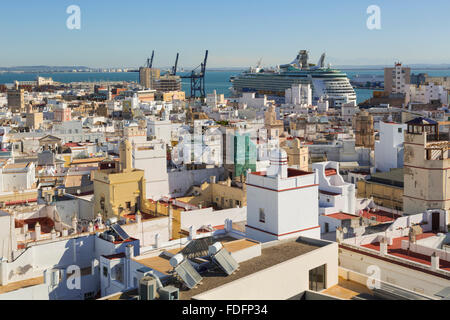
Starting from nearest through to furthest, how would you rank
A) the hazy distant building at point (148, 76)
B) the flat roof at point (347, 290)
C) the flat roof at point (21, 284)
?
the flat roof at point (347, 290), the flat roof at point (21, 284), the hazy distant building at point (148, 76)

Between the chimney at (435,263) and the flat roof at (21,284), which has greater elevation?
the chimney at (435,263)

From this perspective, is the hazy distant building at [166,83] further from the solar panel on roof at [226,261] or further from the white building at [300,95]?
the solar panel on roof at [226,261]

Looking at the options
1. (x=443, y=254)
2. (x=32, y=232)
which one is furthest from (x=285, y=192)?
(x=32, y=232)

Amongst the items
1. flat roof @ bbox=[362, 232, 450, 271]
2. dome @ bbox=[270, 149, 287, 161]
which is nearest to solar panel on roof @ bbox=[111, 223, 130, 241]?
dome @ bbox=[270, 149, 287, 161]

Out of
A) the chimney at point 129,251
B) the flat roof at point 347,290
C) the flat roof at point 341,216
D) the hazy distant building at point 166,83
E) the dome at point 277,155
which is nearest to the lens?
the flat roof at point 347,290

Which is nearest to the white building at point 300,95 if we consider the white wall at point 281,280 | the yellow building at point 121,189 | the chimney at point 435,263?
the yellow building at point 121,189

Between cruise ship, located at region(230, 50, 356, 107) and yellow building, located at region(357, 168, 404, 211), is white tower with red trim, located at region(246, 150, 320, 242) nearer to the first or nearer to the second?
yellow building, located at region(357, 168, 404, 211)

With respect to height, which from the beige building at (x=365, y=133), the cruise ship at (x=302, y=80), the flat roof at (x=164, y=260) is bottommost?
the flat roof at (x=164, y=260)
